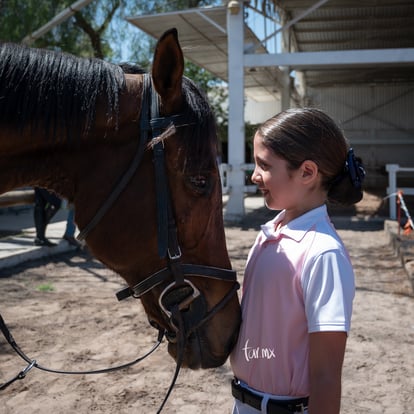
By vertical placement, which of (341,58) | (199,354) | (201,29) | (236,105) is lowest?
(199,354)

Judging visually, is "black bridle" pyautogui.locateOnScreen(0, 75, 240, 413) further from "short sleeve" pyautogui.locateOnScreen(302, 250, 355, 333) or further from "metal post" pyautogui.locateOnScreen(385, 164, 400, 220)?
"metal post" pyautogui.locateOnScreen(385, 164, 400, 220)

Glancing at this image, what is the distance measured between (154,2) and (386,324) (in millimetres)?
16200

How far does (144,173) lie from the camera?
1414mm

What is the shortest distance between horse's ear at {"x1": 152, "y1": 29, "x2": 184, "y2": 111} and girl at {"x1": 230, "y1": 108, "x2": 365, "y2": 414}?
27 cm

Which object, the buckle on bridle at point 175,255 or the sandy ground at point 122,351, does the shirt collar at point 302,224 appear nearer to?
the buckle on bridle at point 175,255

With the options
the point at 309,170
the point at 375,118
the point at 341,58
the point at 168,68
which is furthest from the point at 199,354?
the point at 375,118

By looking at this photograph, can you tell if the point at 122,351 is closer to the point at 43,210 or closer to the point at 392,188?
the point at 43,210

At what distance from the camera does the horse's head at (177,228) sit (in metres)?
1.38

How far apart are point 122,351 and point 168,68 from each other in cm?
269

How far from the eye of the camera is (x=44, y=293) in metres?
5.28

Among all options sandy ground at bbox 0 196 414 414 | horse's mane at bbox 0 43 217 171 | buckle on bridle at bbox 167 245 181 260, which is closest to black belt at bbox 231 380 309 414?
buckle on bridle at bbox 167 245 181 260

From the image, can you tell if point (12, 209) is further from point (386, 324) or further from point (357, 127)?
point (357, 127)

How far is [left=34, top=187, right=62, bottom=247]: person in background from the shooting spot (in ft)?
22.4

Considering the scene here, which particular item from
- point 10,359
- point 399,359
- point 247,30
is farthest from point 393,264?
point 247,30
